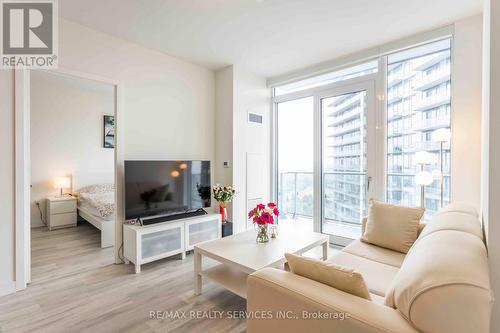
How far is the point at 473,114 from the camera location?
8.41 ft

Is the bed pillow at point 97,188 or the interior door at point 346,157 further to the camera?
the bed pillow at point 97,188

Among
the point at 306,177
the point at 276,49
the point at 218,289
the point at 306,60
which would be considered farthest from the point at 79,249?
the point at 306,60

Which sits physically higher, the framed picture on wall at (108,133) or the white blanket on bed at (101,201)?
the framed picture on wall at (108,133)

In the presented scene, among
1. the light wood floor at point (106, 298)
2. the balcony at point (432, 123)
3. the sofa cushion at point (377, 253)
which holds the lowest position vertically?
the light wood floor at point (106, 298)

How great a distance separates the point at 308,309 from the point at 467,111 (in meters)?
2.85

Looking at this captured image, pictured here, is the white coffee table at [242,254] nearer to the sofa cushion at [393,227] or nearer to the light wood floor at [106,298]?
the light wood floor at [106,298]

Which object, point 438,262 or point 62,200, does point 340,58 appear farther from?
point 62,200

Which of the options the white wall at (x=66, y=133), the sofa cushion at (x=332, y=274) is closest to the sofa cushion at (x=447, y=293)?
the sofa cushion at (x=332, y=274)

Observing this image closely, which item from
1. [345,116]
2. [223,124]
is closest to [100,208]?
[223,124]

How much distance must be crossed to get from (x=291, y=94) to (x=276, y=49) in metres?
0.98

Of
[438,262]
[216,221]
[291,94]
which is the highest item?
[291,94]

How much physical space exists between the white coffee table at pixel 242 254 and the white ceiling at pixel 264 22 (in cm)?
233

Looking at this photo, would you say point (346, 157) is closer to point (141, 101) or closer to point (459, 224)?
point (459, 224)

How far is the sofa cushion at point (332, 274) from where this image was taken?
3.48 feet
